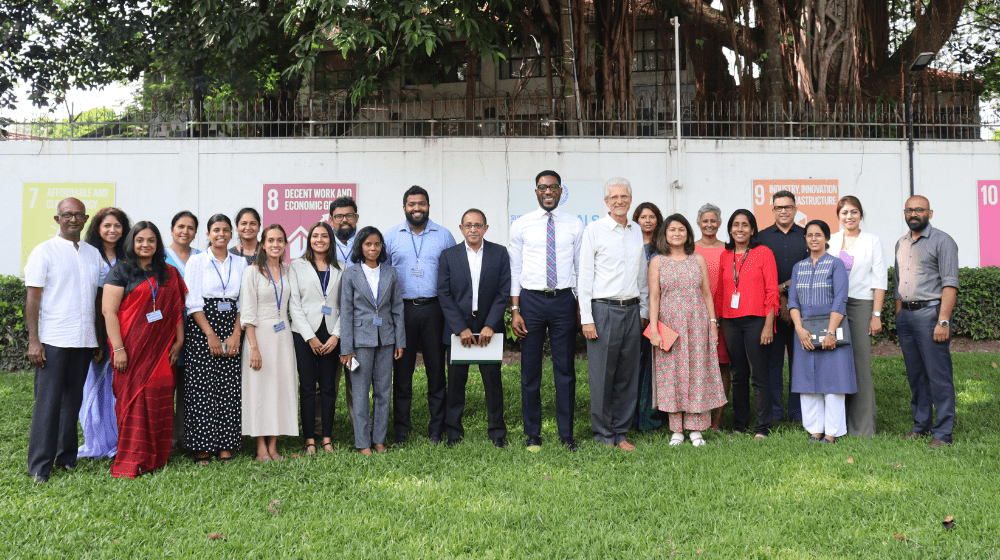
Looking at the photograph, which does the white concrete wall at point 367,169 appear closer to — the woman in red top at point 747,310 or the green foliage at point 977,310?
the green foliage at point 977,310

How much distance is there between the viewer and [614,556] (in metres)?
3.12

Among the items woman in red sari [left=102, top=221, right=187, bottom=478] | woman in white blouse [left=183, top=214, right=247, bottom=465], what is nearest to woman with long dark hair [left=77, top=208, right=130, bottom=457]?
woman in red sari [left=102, top=221, right=187, bottom=478]

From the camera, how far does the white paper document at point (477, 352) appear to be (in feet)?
16.2

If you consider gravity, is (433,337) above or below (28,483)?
above

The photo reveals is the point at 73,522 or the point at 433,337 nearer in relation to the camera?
the point at 73,522

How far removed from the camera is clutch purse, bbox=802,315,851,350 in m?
4.90

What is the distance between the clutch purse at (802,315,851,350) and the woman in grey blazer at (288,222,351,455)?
3.51 metres

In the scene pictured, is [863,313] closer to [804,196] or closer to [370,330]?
[370,330]

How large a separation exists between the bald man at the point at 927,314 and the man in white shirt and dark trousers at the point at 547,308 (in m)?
2.50

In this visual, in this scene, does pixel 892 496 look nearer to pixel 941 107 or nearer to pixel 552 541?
pixel 552 541

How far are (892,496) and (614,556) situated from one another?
178cm

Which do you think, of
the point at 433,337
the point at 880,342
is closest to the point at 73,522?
the point at 433,337

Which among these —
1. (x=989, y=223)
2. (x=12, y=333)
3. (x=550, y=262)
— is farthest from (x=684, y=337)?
(x=989, y=223)

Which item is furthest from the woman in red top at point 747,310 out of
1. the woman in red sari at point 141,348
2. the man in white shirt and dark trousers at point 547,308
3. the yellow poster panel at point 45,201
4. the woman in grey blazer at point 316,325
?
the yellow poster panel at point 45,201
